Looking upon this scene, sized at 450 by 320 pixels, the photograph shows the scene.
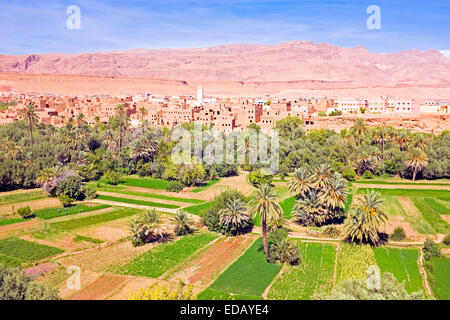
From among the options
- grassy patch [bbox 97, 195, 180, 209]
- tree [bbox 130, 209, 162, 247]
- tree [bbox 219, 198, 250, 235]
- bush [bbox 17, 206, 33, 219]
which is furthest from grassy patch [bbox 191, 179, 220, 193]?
bush [bbox 17, 206, 33, 219]

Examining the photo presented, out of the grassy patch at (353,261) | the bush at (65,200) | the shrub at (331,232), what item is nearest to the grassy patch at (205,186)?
the bush at (65,200)

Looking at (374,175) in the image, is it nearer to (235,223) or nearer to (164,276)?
(235,223)

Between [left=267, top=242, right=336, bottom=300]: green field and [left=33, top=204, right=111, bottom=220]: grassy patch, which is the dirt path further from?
[left=33, top=204, right=111, bottom=220]: grassy patch

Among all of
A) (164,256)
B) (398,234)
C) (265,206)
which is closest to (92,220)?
(164,256)

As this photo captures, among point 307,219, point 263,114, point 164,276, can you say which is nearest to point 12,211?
point 164,276

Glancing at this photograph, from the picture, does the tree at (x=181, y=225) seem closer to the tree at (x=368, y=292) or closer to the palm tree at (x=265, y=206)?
the palm tree at (x=265, y=206)
